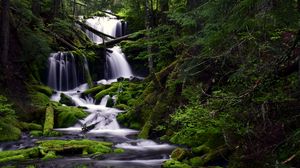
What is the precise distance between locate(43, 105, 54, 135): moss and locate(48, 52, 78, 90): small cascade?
737 centimetres

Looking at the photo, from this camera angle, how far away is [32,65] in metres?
23.4

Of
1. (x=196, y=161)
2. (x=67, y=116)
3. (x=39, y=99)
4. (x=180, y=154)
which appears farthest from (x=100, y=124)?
(x=196, y=161)

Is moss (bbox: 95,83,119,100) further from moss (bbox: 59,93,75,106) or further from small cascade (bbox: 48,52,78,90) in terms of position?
small cascade (bbox: 48,52,78,90)

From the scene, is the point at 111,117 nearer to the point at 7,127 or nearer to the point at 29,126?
the point at 29,126

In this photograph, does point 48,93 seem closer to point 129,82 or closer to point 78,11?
point 129,82

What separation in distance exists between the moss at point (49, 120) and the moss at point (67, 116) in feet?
1.59

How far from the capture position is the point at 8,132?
583 inches

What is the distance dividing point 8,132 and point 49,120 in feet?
8.04

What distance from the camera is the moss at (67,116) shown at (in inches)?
704

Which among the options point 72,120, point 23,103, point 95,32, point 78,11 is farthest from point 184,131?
point 78,11

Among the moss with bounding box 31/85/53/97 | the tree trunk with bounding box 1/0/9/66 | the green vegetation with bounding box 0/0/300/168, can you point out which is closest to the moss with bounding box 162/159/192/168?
the green vegetation with bounding box 0/0/300/168

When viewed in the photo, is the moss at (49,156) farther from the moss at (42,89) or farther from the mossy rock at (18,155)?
the moss at (42,89)

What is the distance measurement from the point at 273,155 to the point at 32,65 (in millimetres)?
19422

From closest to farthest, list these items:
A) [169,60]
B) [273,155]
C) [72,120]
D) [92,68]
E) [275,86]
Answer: [273,155] → [275,86] → [72,120] → [169,60] → [92,68]
